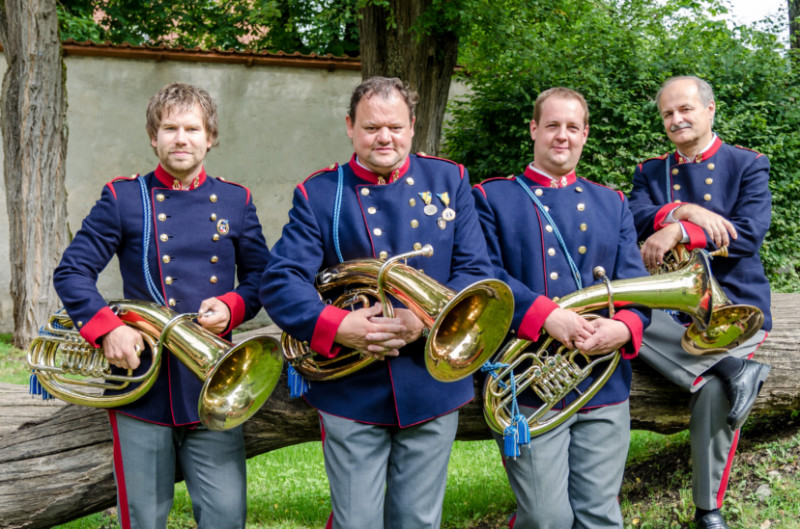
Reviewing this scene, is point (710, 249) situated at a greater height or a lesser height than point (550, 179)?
lesser

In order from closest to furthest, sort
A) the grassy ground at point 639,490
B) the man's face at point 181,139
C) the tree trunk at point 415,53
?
the man's face at point 181,139 → the grassy ground at point 639,490 → the tree trunk at point 415,53

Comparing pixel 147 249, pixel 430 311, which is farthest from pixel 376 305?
pixel 147 249

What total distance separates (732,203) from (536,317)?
133 cm

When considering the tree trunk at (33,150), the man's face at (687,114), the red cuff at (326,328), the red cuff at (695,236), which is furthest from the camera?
the tree trunk at (33,150)

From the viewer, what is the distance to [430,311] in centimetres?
232

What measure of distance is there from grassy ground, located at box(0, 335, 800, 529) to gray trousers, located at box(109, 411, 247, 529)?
4.31 feet

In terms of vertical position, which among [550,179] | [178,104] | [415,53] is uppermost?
[415,53]

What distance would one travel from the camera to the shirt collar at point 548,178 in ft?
9.96

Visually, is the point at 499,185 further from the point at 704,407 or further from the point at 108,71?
the point at 108,71

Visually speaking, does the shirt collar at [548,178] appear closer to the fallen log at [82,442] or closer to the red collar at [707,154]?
the red collar at [707,154]

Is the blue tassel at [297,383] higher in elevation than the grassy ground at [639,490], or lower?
higher

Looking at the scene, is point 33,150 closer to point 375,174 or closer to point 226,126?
point 226,126

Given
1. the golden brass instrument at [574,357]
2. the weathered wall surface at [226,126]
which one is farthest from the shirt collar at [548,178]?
the weathered wall surface at [226,126]

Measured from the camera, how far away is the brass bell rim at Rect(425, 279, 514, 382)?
2.31m
